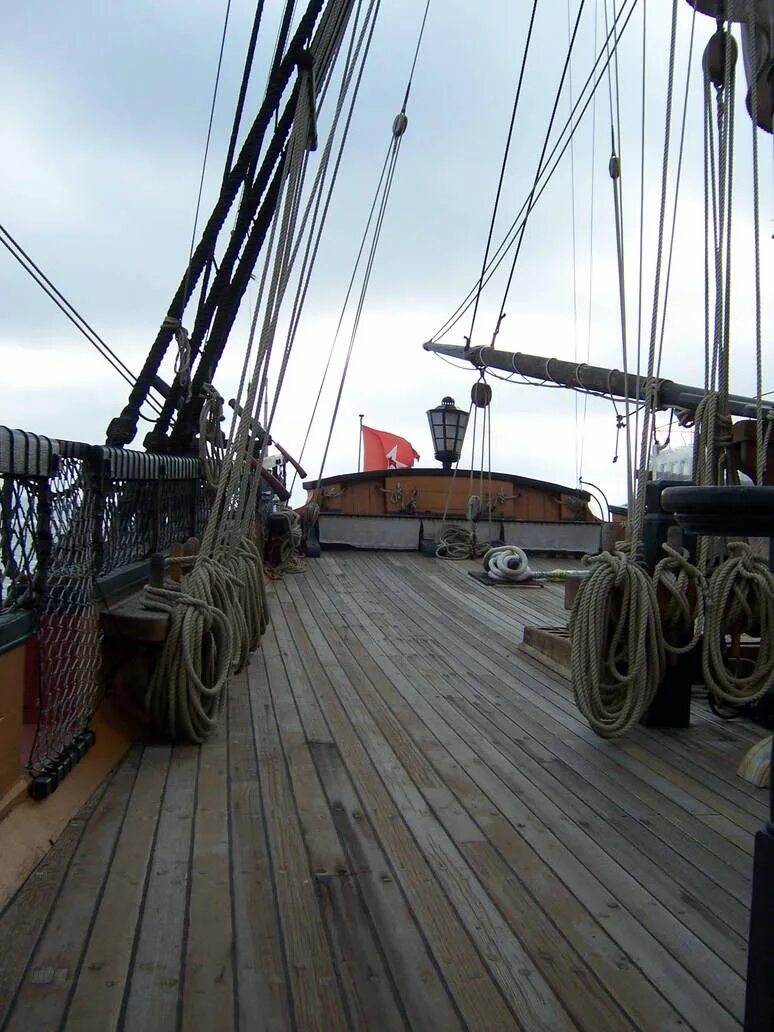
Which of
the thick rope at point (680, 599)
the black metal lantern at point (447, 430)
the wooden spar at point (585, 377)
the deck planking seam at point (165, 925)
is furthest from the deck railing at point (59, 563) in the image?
the black metal lantern at point (447, 430)

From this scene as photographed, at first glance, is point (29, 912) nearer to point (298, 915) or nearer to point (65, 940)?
point (65, 940)

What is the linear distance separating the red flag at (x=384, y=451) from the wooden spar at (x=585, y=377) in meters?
6.06

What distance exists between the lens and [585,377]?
9.79 meters

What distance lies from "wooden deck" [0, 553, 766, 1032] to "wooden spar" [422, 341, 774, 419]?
12.7 feet

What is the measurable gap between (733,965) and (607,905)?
0.33 metres

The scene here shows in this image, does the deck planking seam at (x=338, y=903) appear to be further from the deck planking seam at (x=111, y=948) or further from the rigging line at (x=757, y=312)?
the rigging line at (x=757, y=312)

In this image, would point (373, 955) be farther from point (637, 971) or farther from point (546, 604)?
point (546, 604)

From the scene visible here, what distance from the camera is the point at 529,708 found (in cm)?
416

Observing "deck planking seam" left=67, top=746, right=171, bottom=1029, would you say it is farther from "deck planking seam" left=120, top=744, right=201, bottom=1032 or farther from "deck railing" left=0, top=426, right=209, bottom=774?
"deck railing" left=0, top=426, right=209, bottom=774

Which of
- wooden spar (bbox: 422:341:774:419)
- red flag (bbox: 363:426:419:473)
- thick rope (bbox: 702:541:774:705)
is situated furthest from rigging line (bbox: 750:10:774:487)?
red flag (bbox: 363:426:419:473)

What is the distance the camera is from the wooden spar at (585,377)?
7526 mm

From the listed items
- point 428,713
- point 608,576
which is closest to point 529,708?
point 428,713

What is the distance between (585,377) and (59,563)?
785cm

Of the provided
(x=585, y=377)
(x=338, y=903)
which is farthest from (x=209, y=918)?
(x=585, y=377)
